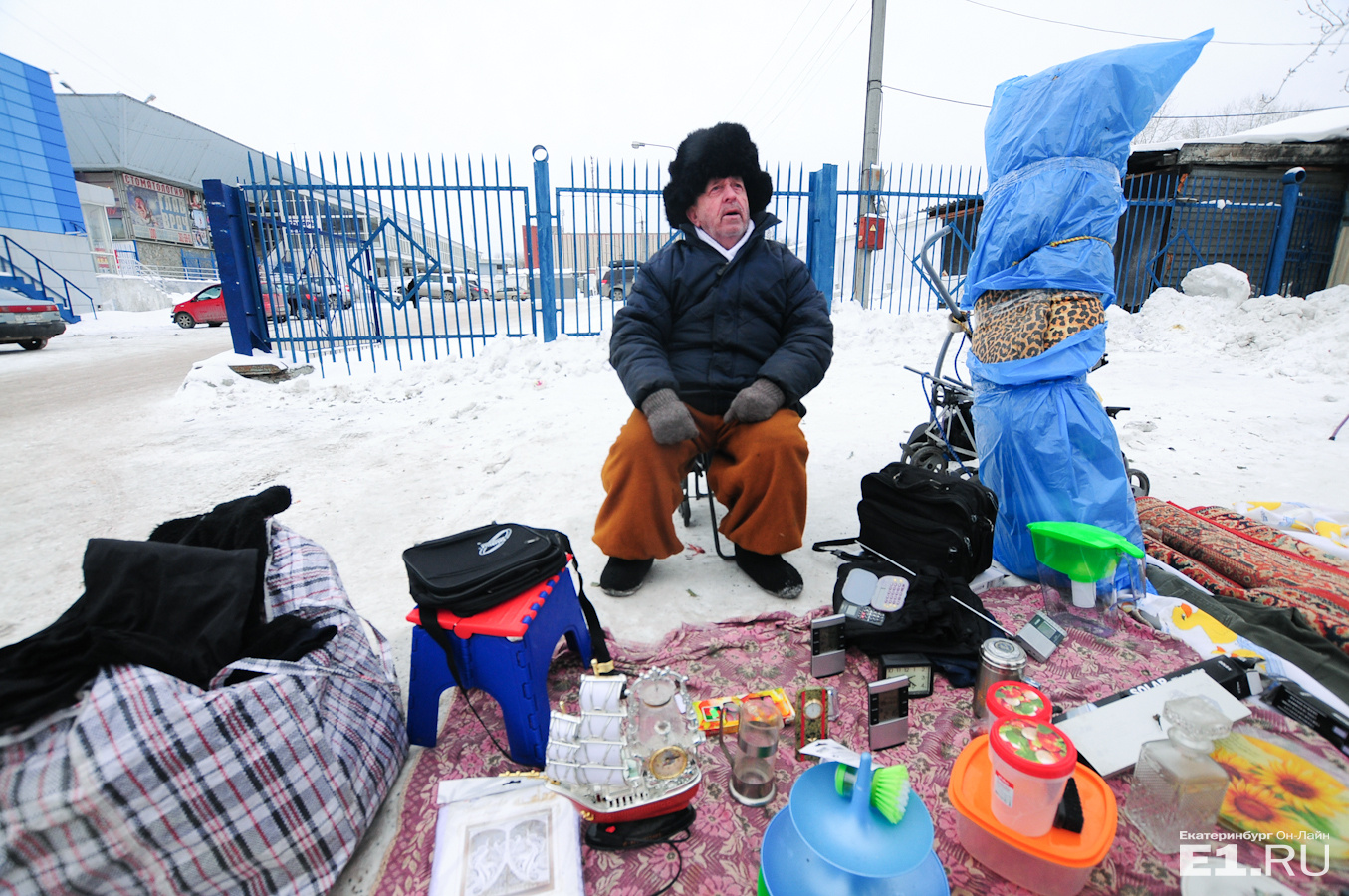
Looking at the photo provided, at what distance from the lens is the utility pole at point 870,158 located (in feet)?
26.2

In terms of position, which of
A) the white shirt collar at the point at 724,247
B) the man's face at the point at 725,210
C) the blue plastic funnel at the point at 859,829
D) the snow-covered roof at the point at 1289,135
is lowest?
the blue plastic funnel at the point at 859,829

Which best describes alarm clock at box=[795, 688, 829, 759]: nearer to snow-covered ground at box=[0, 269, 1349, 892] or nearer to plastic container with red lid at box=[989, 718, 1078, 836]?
plastic container with red lid at box=[989, 718, 1078, 836]

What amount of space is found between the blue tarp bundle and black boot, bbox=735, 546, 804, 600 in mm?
889

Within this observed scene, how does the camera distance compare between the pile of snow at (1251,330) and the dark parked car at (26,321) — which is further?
the dark parked car at (26,321)

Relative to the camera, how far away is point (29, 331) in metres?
10.3

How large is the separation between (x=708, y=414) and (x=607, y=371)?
407 cm

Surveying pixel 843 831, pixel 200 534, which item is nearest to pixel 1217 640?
pixel 843 831

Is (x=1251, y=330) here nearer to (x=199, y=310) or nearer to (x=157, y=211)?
(x=199, y=310)

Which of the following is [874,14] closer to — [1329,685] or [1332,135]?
[1332,135]

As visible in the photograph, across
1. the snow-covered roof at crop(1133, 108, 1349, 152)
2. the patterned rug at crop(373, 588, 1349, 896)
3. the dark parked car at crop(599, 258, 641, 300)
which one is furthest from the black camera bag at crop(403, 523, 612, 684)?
Result: the snow-covered roof at crop(1133, 108, 1349, 152)

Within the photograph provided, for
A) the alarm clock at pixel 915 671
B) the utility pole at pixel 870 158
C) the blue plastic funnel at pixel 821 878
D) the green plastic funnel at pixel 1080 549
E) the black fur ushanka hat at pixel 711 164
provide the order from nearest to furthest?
the blue plastic funnel at pixel 821 878 < the alarm clock at pixel 915 671 < the green plastic funnel at pixel 1080 549 < the black fur ushanka hat at pixel 711 164 < the utility pole at pixel 870 158

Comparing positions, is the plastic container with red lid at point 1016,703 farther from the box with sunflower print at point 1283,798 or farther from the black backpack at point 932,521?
the black backpack at point 932,521

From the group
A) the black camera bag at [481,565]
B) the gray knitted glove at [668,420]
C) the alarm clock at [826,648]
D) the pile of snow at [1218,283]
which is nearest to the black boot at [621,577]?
the gray knitted glove at [668,420]

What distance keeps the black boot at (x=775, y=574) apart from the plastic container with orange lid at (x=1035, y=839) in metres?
1.00
